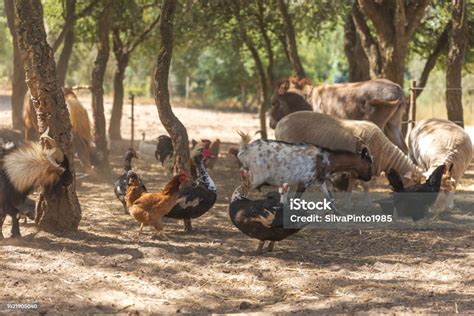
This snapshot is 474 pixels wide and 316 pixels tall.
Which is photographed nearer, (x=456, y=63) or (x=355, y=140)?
(x=355, y=140)

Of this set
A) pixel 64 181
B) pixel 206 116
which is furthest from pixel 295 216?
pixel 206 116

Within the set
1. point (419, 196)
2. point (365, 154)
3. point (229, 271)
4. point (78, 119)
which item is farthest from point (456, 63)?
point (229, 271)

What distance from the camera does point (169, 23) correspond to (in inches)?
415

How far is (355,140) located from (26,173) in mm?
4930

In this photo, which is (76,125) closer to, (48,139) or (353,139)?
(48,139)

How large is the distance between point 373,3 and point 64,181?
773 cm

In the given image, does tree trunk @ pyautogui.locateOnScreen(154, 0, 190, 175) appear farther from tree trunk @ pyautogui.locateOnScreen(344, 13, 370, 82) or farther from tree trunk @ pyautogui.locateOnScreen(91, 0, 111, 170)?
tree trunk @ pyautogui.locateOnScreen(344, 13, 370, 82)

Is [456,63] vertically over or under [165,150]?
over

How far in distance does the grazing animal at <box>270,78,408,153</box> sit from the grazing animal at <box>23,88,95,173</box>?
13.3ft

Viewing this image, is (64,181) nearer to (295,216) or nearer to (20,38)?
(20,38)

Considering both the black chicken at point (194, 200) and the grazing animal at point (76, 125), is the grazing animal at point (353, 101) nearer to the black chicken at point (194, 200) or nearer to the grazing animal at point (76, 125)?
the grazing animal at point (76, 125)

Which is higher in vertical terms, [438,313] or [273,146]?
[273,146]

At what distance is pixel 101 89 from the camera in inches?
554

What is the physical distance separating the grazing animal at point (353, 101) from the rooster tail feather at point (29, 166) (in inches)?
270
